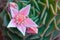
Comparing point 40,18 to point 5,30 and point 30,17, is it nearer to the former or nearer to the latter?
point 30,17

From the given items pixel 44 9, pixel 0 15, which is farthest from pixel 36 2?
pixel 0 15

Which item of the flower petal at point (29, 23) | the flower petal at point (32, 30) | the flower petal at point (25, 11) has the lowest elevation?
the flower petal at point (32, 30)

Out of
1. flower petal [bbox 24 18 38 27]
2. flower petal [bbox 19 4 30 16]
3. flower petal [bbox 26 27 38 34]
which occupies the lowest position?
flower petal [bbox 26 27 38 34]

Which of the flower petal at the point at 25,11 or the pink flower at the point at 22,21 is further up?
the flower petal at the point at 25,11

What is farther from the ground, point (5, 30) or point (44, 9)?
point (44, 9)

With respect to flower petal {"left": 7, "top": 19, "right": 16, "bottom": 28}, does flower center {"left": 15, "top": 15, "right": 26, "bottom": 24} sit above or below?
above

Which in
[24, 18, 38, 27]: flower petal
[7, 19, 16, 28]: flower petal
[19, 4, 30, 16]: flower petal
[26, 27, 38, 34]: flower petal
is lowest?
[26, 27, 38, 34]: flower petal

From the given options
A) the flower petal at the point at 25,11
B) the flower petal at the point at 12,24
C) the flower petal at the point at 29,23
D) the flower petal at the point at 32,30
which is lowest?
the flower petal at the point at 32,30
